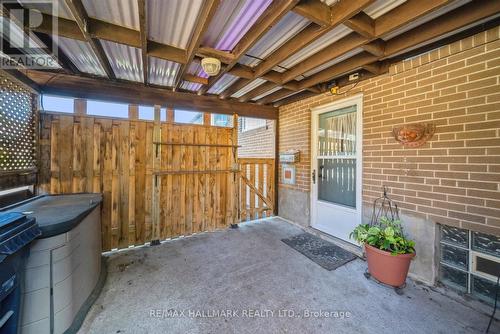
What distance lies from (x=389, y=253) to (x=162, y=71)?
146 inches

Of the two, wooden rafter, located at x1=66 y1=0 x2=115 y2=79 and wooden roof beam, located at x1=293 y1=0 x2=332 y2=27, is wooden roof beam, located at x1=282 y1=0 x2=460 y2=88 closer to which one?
wooden roof beam, located at x1=293 y1=0 x2=332 y2=27

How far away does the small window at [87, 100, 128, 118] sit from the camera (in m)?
2.91

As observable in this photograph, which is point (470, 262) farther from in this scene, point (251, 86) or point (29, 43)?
point (29, 43)

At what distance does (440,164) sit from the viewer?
2.12 metres

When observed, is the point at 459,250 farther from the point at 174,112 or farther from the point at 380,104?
the point at 174,112

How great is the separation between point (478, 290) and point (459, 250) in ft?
1.22

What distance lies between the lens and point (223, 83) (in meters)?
3.29

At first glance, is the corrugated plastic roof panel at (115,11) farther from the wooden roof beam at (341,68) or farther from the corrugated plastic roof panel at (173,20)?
the wooden roof beam at (341,68)

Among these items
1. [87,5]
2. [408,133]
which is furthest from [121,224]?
[408,133]

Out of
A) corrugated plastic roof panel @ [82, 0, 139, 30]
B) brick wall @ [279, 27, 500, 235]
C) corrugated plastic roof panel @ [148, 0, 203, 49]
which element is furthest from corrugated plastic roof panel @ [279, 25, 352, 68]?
corrugated plastic roof panel @ [82, 0, 139, 30]

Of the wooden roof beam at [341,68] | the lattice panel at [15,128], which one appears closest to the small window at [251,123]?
the wooden roof beam at [341,68]

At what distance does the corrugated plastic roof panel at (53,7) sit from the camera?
1.59 meters

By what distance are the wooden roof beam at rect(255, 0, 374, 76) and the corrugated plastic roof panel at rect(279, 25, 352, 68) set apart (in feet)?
0.73

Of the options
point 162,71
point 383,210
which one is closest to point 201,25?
point 162,71
